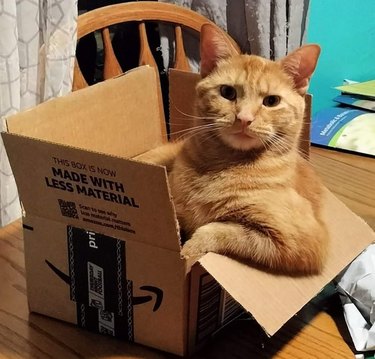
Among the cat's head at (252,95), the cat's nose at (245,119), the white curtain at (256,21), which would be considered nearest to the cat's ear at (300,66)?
the cat's head at (252,95)

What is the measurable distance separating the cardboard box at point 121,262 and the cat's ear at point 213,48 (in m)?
0.28

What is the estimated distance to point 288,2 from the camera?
2.00 m

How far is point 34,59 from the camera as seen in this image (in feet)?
4.23

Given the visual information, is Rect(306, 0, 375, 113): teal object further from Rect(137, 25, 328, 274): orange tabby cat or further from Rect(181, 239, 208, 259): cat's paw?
Rect(181, 239, 208, 259): cat's paw

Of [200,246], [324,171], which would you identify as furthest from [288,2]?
[200,246]

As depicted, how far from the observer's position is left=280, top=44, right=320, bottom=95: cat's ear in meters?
0.96

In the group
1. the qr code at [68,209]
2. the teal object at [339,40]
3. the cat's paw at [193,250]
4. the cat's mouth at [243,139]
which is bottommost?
the teal object at [339,40]

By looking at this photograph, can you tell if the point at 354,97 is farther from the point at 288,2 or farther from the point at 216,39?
the point at 216,39

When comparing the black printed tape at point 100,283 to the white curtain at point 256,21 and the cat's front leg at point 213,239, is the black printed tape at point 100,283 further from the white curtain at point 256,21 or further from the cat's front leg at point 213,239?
the white curtain at point 256,21

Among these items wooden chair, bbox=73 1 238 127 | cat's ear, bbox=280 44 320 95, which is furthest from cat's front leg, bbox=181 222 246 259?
wooden chair, bbox=73 1 238 127

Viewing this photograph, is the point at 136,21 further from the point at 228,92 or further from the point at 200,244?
the point at 200,244

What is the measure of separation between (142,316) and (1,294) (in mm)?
243

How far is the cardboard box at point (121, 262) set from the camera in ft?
2.38

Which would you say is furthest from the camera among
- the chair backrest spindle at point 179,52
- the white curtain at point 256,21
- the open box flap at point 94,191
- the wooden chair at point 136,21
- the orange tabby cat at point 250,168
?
the white curtain at point 256,21
